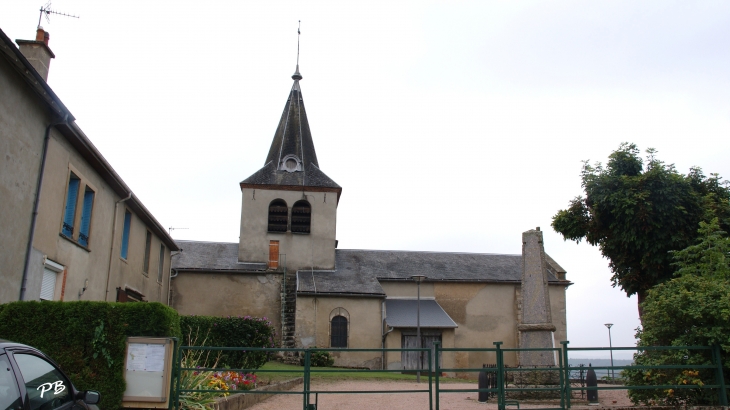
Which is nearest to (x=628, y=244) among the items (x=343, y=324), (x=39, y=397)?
(x=343, y=324)

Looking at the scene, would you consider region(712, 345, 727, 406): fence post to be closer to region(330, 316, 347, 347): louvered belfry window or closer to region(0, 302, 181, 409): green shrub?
region(0, 302, 181, 409): green shrub

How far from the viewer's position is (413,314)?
28531mm

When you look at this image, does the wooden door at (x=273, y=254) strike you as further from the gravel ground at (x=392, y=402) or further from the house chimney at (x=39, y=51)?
the house chimney at (x=39, y=51)

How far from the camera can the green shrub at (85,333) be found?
A: 327 inches

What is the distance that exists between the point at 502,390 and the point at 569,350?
4.53 ft

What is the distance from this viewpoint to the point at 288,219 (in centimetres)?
3070

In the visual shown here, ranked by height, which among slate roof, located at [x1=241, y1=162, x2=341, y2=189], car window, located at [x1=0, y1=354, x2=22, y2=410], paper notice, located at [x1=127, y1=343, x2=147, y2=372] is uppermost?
slate roof, located at [x1=241, y1=162, x2=341, y2=189]

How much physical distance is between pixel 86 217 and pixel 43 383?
1077 cm

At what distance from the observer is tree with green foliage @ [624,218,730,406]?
34.8ft

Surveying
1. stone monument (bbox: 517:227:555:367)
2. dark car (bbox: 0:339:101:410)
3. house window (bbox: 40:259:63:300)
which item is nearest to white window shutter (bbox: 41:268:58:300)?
house window (bbox: 40:259:63:300)

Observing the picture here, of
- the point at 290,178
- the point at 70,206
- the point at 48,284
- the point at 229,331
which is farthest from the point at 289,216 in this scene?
the point at 48,284

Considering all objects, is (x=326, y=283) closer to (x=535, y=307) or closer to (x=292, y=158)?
(x=292, y=158)

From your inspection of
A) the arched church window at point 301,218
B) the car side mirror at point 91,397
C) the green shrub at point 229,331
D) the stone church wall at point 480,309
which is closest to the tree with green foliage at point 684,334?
the car side mirror at point 91,397

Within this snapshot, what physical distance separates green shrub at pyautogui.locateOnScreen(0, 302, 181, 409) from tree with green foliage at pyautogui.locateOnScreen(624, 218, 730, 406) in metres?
9.06
